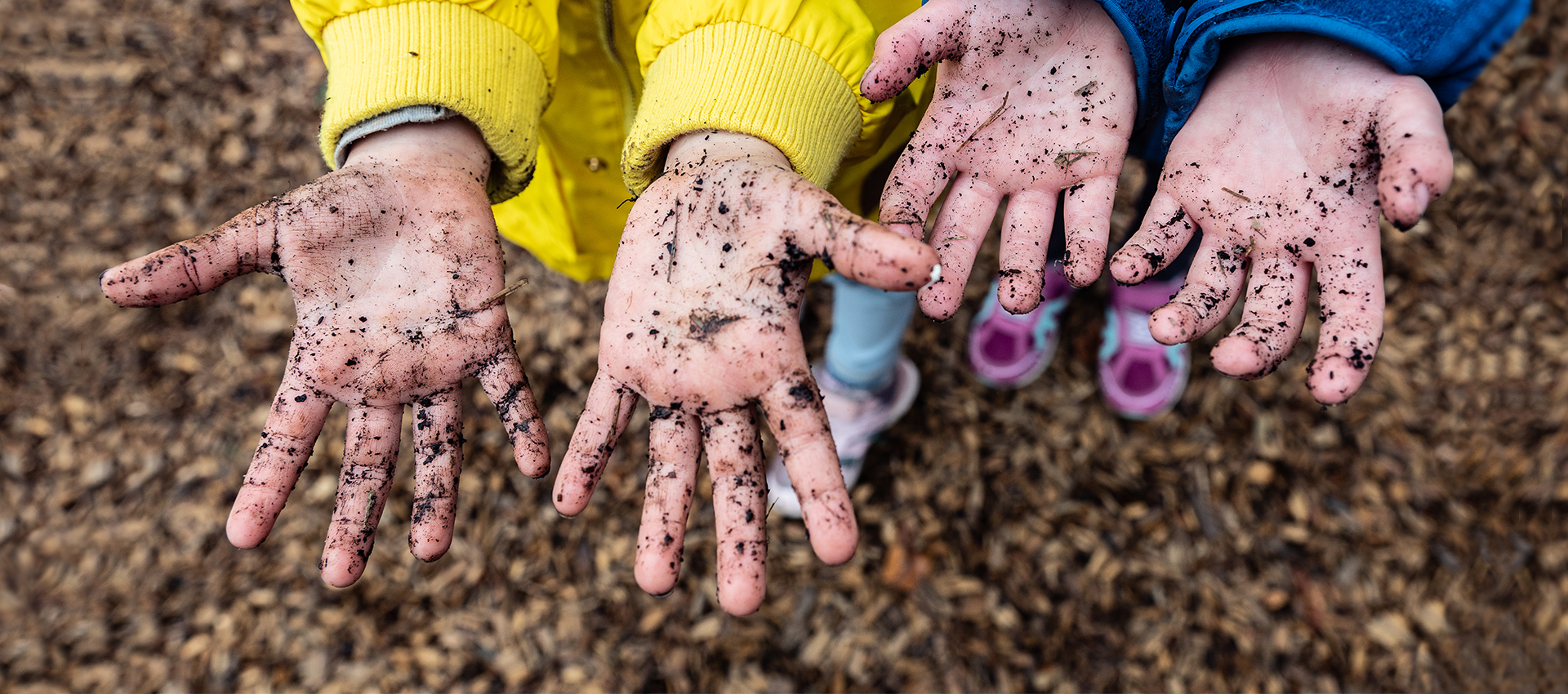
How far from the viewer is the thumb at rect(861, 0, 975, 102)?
1469 millimetres

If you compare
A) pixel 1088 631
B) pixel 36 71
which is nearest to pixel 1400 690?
pixel 1088 631

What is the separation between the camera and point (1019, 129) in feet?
5.41

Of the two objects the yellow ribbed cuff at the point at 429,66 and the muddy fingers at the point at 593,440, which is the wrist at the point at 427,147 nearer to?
the yellow ribbed cuff at the point at 429,66

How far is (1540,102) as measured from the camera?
3.22 metres

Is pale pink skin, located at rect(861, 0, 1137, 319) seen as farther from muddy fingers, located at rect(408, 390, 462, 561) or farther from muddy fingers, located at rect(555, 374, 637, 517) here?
muddy fingers, located at rect(408, 390, 462, 561)

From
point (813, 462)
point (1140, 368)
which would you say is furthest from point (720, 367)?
point (1140, 368)

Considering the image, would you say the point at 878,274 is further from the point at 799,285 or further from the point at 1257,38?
the point at 1257,38

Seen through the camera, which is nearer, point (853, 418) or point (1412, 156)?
point (1412, 156)

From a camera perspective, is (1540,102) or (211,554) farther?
(1540,102)

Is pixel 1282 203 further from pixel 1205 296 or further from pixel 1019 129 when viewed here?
pixel 1019 129

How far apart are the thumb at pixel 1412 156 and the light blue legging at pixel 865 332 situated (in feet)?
3.80

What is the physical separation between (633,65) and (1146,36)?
1029 millimetres

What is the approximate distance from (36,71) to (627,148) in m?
3.37

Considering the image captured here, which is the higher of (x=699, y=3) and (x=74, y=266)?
(x=699, y=3)
